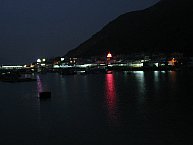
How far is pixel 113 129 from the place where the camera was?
39.0 ft

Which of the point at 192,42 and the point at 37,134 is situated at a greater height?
the point at 192,42

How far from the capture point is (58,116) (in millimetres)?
15211

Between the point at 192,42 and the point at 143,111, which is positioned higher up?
the point at 192,42

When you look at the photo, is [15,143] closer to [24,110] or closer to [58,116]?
[58,116]

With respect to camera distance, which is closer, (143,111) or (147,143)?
(147,143)

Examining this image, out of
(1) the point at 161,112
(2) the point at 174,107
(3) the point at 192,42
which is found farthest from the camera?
(3) the point at 192,42

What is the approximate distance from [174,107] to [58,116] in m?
5.44

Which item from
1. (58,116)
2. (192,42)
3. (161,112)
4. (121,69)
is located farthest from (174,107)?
(192,42)

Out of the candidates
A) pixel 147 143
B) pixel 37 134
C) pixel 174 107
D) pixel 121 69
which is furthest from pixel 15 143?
pixel 121 69

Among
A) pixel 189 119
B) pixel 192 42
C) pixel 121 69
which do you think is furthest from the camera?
pixel 192 42

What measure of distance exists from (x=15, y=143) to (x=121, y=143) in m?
3.15

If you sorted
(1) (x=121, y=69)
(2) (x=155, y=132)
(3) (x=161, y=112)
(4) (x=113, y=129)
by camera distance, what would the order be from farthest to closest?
(1) (x=121, y=69) < (3) (x=161, y=112) < (4) (x=113, y=129) < (2) (x=155, y=132)

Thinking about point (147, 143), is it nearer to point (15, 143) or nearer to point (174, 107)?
point (15, 143)

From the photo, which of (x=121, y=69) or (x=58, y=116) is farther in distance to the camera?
(x=121, y=69)
